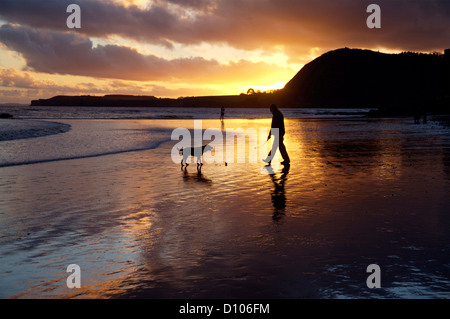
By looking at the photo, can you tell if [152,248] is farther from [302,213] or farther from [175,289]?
[302,213]

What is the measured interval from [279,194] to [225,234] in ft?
11.4

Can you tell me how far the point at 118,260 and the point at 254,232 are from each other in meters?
2.24

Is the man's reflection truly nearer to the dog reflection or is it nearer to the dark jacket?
the dog reflection

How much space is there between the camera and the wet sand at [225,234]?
15.0ft

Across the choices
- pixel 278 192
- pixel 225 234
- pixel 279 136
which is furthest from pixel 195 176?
pixel 225 234

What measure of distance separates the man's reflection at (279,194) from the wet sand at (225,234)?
0.13 feet

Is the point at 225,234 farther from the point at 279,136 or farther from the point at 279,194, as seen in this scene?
the point at 279,136

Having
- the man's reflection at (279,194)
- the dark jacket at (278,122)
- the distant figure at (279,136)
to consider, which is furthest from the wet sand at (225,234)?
the dark jacket at (278,122)

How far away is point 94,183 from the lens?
1106cm

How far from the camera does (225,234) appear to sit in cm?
646

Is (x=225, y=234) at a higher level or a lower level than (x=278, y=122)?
lower

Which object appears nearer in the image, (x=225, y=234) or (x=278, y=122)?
(x=225, y=234)

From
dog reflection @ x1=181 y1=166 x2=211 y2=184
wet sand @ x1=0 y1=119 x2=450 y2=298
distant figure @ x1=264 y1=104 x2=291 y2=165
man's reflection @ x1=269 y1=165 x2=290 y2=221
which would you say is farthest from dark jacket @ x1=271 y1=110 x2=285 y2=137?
dog reflection @ x1=181 y1=166 x2=211 y2=184

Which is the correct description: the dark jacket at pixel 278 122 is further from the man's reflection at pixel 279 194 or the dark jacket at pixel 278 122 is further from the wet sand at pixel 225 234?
the wet sand at pixel 225 234
